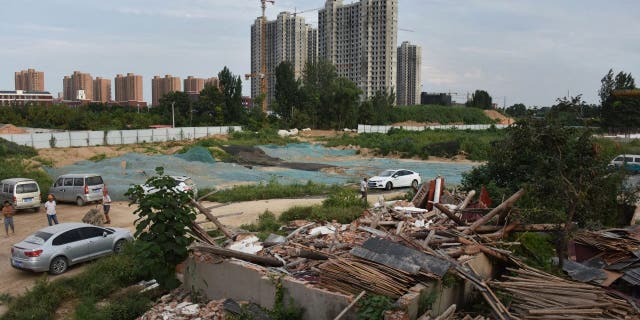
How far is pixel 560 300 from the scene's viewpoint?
9.27 meters

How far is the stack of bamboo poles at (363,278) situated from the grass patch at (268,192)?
15.7 metres

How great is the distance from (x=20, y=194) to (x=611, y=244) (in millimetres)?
21987

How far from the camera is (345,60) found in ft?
433

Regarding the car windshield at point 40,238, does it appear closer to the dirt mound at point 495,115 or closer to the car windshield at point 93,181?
the car windshield at point 93,181

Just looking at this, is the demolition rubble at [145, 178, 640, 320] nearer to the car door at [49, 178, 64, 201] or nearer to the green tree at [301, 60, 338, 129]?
the car door at [49, 178, 64, 201]

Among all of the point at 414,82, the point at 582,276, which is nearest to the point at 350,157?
the point at 582,276

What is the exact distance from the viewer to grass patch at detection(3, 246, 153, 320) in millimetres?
11016

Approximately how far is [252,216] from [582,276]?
1264 centimetres

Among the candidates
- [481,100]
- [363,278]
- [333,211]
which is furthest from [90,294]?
[481,100]

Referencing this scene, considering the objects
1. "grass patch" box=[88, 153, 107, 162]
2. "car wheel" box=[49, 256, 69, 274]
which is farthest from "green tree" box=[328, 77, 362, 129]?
"car wheel" box=[49, 256, 69, 274]

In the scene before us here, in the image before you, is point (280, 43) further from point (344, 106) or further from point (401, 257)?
point (401, 257)

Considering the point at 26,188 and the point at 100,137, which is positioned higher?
the point at 100,137

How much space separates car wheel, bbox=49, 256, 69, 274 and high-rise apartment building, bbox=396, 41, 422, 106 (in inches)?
5736

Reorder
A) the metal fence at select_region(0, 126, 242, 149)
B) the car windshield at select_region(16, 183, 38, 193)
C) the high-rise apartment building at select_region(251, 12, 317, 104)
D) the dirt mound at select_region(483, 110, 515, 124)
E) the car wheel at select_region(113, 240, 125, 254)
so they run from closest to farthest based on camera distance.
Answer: the car wheel at select_region(113, 240, 125, 254) → the car windshield at select_region(16, 183, 38, 193) → the metal fence at select_region(0, 126, 242, 149) → the dirt mound at select_region(483, 110, 515, 124) → the high-rise apartment building at select_region(251, 12, 317, 104)
